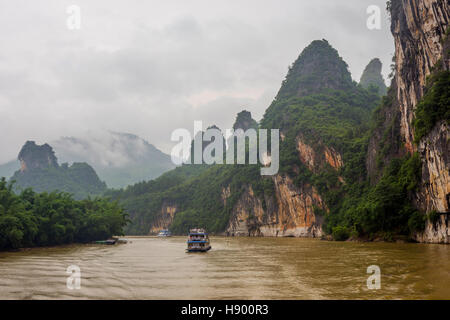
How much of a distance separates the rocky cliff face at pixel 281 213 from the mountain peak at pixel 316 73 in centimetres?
2635

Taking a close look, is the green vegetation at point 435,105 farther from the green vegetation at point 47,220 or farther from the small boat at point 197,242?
the green vegetation at point 47,220

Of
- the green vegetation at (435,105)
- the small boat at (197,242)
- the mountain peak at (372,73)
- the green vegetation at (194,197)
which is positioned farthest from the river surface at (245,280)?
the mountain peak at (372,73)

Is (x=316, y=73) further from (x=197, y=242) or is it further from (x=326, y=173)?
(x=197, y=242)

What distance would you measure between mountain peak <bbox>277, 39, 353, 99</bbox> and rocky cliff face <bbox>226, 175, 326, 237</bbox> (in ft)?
86.5

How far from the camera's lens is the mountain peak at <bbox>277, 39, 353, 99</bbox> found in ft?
246

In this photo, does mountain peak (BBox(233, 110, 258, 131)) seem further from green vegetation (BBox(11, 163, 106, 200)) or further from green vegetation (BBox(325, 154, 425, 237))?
green vegetation (BBox(325, 154, 425, 237))

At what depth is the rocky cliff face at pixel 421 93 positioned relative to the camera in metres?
23.7

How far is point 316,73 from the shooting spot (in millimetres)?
76625

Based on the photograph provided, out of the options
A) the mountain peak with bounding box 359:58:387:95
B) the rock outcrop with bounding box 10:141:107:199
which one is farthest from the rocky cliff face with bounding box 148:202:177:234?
the mountain peak with bounding box 359:58:387:95

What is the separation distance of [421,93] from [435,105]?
214 inches

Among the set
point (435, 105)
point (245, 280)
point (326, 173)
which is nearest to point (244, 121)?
point (326, 173)

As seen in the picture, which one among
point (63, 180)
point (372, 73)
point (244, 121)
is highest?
point (372, 73)

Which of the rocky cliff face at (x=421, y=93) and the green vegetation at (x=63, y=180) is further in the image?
the green vegetation at (x=63, y=180)

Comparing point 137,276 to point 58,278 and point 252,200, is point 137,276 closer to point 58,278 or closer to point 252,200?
point 58,278
